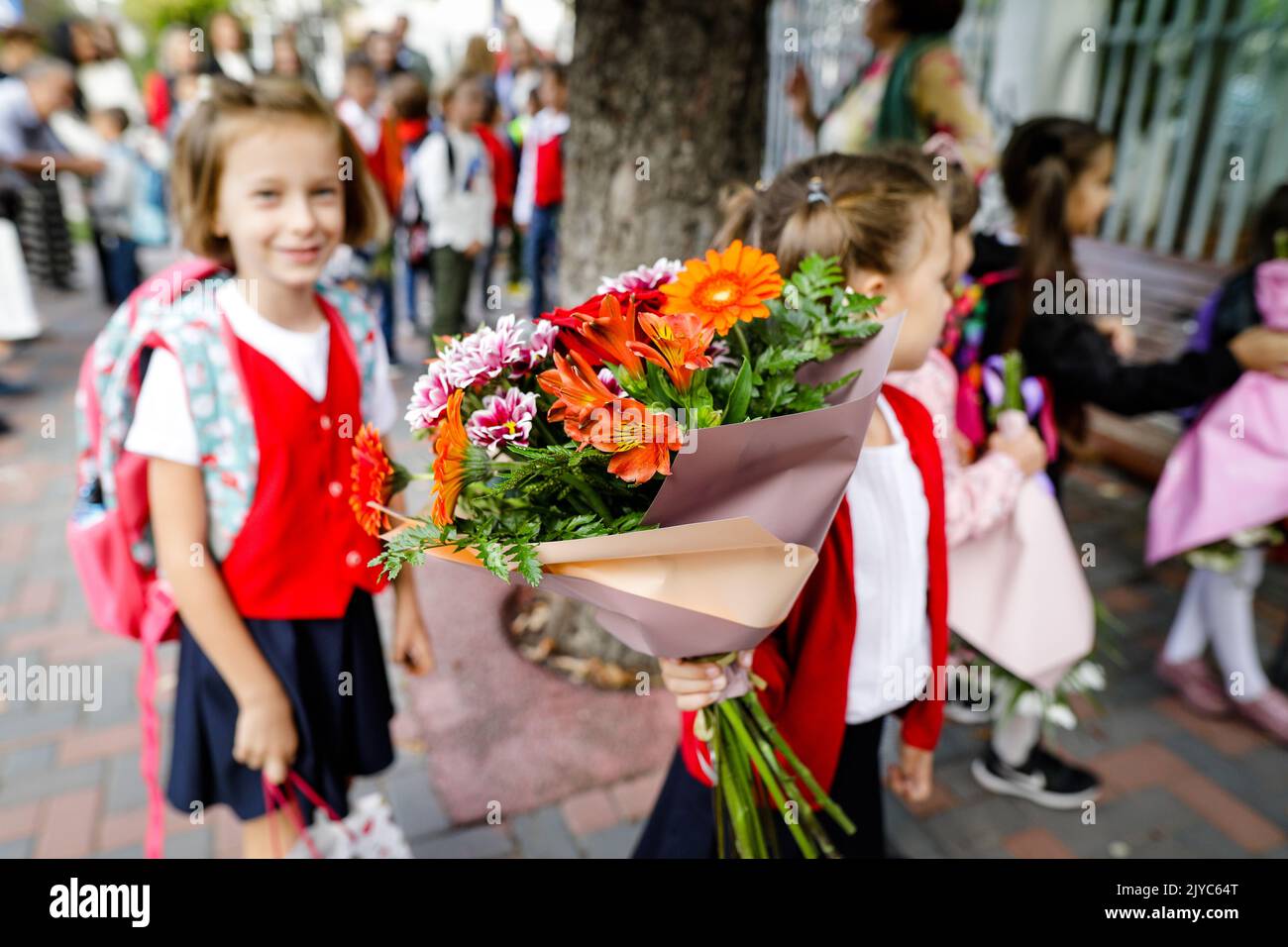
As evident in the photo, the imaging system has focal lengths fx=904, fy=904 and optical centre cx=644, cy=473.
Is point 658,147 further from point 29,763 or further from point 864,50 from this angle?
point 864,50

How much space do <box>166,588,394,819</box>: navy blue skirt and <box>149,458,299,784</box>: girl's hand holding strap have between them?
2.3 inches

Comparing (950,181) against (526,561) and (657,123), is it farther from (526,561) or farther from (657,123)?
(526,561)

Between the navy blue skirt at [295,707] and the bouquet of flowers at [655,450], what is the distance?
0.72 m

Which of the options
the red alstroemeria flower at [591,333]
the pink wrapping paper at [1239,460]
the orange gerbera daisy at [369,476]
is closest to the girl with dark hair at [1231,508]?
the pink wrapping paper at [1239,460]

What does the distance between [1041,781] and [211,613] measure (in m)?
2.36

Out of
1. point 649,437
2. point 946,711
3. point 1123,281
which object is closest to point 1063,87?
point 1123,281

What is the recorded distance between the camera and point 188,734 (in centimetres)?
189

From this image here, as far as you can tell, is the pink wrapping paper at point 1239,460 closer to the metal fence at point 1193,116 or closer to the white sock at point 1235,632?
the white sock at point 1235,632

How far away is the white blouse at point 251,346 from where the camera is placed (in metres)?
1.64

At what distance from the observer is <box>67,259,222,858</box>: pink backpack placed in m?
1.70

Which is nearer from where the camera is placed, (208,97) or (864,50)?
(208,97)

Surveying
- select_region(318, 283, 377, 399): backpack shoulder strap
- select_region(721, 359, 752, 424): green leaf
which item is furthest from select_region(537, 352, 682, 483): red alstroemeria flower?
select_region(318, 283, 377, 399): backpack shoulder strap

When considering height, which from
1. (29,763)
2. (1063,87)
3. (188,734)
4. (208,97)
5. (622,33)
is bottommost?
(29,763)

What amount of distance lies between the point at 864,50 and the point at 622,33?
5139 mm
